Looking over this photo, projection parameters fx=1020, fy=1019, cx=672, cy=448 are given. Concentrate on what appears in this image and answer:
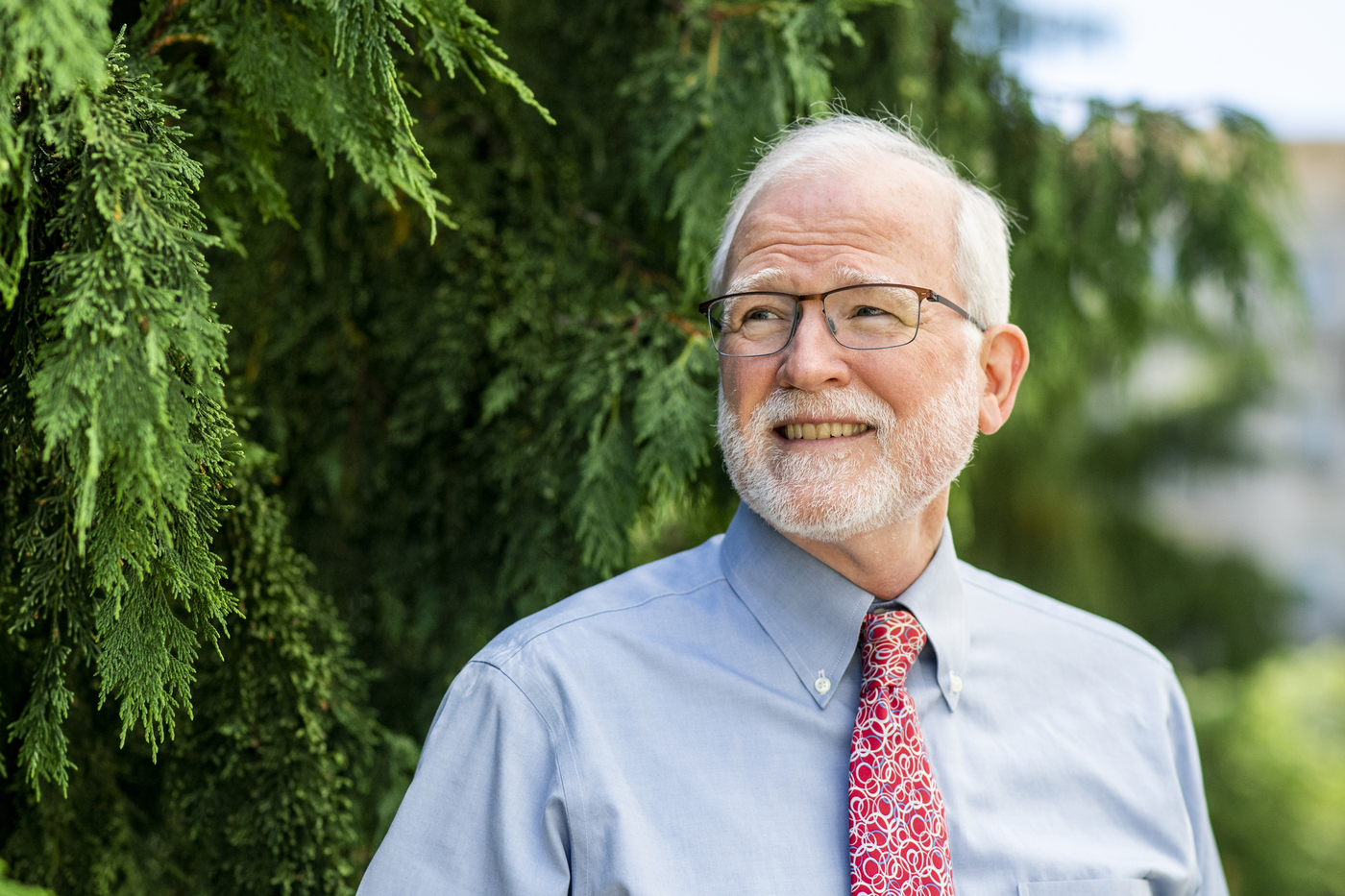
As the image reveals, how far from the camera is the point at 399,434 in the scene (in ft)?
6.75

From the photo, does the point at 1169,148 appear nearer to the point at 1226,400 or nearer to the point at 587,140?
the point at 587,140

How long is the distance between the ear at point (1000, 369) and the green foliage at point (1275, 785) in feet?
16.0

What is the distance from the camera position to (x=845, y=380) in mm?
1558

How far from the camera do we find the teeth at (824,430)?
158cm

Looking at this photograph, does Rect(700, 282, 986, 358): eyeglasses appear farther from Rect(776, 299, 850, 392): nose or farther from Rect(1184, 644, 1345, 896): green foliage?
Rect(1184, 644, 1345, 896): green foliage

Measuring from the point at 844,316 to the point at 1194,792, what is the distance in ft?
3.45

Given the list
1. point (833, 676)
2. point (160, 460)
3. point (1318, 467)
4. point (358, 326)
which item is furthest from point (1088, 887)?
point (1318, 467)

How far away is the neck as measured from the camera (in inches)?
63.2

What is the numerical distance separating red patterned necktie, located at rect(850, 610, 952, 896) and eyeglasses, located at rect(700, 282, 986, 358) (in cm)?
48

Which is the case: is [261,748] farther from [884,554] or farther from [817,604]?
[884,554]

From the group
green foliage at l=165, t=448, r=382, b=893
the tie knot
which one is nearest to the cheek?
the tie knot

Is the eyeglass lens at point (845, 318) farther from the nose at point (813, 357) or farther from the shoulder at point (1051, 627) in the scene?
the shoulder at point (1051, 627)

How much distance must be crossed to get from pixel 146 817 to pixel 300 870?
0.37 meters

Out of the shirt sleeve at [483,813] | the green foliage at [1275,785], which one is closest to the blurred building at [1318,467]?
the green foliage at [1275,785]
